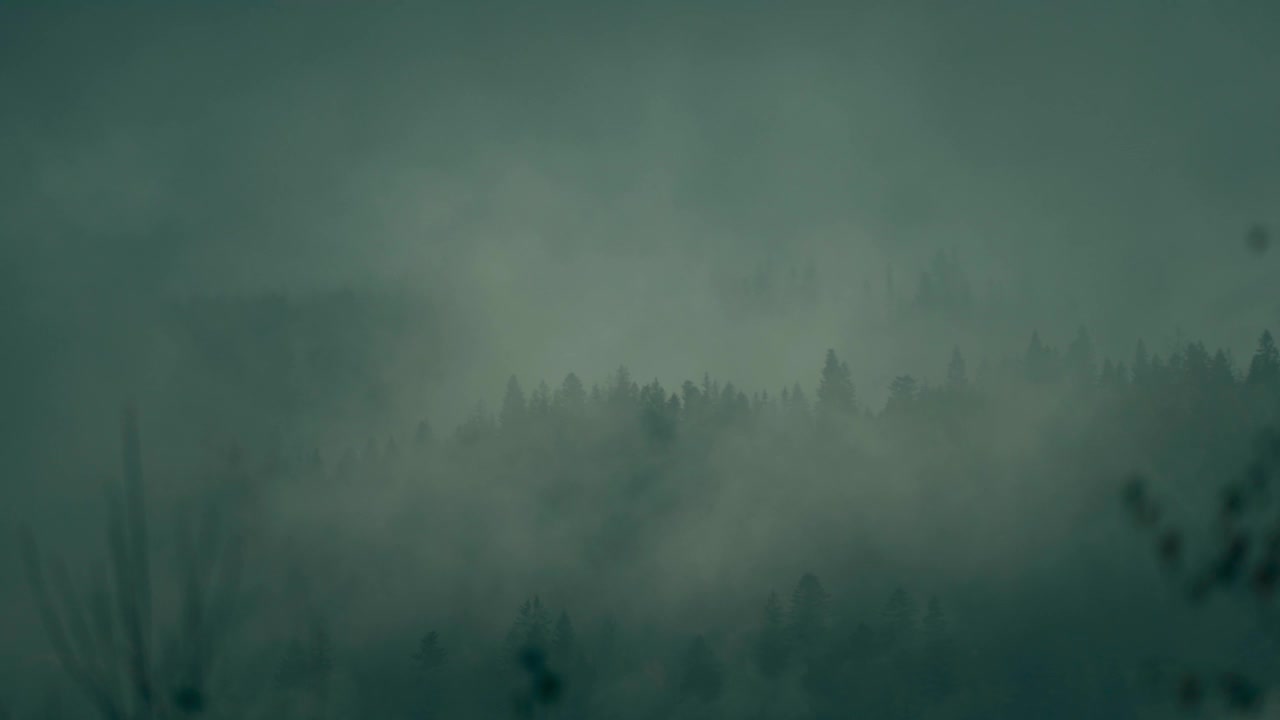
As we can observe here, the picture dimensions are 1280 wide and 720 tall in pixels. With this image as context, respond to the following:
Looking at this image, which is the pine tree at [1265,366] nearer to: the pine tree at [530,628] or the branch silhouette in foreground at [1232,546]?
the pine tree at [530,628]

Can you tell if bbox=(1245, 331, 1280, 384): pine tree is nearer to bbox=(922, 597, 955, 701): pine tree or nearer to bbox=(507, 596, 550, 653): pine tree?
bbox=(922, 597, 955, 701): pine tree

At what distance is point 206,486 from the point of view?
14.0 meters

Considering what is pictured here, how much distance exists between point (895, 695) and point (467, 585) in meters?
80.4

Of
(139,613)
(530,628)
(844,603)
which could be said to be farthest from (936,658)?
(139,613)

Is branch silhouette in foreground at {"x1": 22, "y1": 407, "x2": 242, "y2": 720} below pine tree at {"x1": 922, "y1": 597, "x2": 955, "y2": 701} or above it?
above

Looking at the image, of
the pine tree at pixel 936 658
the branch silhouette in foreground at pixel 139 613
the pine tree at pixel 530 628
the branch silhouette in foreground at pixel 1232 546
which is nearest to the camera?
the branch silhouette in foreground at pixel 1232 546

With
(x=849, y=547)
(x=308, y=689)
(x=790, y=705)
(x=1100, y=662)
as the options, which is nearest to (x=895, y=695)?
(x=790, y=705)

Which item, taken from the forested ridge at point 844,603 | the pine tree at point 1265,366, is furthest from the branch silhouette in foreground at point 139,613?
the pine tree at point 1265,366

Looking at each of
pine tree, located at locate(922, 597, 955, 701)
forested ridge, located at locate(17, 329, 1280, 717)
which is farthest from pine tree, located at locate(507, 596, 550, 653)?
pine tree, located at locate(922, 597, 955, 701)

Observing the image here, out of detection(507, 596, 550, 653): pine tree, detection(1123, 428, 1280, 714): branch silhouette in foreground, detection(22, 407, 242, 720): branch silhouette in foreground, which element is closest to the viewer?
detection(1123, 428, 1280, 714): branch silhouette in foreground

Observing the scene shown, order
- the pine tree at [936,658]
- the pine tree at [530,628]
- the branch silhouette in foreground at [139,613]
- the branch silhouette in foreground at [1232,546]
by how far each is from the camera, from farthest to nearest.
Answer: the pine tree at [530,628]
the pine tree at [936,658]
the branch silhouette in foreground at [139,613]
the branch silhouette in foreground at [1232,546]

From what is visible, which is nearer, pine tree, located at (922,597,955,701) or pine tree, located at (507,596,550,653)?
pine tree, located at (922,597,955,701)

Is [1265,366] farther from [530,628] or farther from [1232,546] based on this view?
[1232,546]

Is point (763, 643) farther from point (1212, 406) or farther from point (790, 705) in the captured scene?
point (1212, 406)
